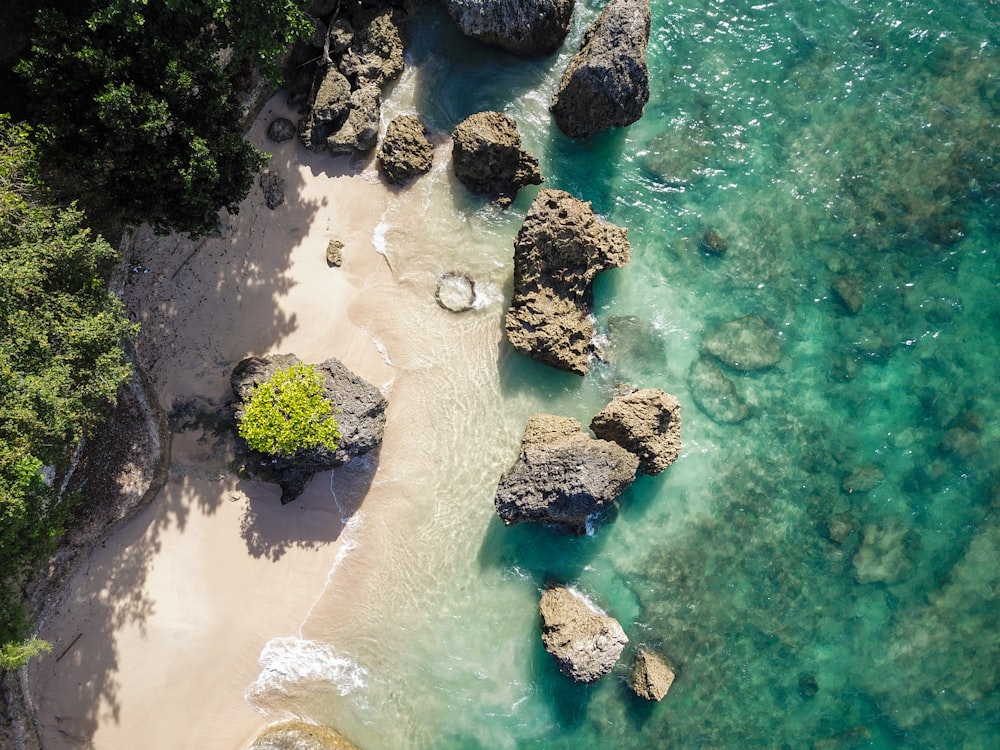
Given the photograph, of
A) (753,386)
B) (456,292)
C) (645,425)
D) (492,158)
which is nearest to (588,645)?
(645,425)

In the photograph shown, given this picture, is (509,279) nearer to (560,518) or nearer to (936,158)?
(560,518)

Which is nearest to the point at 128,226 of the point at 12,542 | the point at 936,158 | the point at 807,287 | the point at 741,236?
the point at 12,542

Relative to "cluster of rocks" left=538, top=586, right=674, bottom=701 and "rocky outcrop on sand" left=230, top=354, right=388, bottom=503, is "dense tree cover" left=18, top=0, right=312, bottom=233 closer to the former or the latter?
"rocky outcrop on sand" left=230, top=354, right=388, bottom=503

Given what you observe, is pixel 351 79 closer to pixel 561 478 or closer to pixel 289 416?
pixel 289 416

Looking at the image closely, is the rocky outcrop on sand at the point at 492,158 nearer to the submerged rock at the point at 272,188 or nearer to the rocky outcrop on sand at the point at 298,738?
the submerged rock at the point at 272,188

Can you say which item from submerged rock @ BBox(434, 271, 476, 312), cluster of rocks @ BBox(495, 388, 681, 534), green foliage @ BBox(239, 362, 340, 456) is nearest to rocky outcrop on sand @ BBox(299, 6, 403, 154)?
submerged rock @ BBox(434, 271, 476, 312)

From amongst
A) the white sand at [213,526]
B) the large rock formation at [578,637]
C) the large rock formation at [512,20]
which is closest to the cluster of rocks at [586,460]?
the large rock formation at [578,637]
